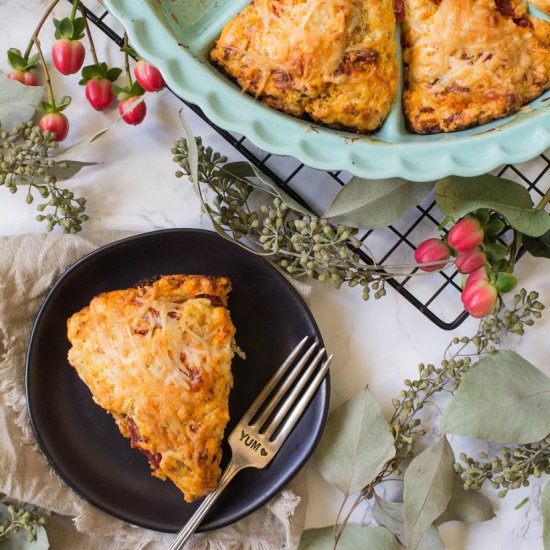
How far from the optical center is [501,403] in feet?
6.40

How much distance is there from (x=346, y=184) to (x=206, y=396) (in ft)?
2.17

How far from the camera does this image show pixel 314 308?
83.7 inches

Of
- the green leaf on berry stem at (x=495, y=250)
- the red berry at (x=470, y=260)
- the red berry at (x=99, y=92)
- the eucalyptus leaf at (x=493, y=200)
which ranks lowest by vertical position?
the red berry at (x=99, y=92)

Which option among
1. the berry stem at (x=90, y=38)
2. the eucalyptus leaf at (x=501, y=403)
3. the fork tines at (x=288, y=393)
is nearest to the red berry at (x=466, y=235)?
the eucalyptus leaf at (x=501, y=403)

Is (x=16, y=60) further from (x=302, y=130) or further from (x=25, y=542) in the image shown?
(x=25, y=542)

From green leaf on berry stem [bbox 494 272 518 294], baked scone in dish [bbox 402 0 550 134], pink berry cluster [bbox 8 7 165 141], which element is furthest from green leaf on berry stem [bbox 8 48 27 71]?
green leaf on berry stem [bbox 494 272 518 294]

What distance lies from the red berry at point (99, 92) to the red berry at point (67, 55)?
0.21 ft

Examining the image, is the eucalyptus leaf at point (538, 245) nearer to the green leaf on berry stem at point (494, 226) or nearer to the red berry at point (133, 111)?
the green leaf on berry stem at point (494, 226)

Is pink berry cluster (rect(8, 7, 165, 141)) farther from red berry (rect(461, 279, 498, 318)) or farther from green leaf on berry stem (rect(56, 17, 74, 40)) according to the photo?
red berry (rect(461, 279, 498, 318))

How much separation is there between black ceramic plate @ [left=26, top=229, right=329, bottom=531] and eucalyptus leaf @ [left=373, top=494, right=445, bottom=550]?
1.00ft

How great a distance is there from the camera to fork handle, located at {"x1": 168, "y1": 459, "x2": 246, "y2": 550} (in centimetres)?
193

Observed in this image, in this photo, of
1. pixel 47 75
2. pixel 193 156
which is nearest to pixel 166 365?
pixel 193 156

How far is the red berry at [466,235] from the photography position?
1.86 m

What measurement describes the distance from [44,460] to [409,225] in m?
1.23
